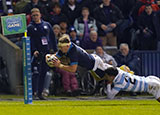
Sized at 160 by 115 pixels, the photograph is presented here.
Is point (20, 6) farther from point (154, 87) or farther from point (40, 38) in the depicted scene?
point (154, 87)

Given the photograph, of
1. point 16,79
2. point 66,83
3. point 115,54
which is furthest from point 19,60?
point 115,54

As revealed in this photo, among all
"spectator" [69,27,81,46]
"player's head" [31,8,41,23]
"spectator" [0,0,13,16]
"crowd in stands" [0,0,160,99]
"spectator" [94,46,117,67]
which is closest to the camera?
"player's head" [31,8,41,23]

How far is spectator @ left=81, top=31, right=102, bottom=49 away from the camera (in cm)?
1945

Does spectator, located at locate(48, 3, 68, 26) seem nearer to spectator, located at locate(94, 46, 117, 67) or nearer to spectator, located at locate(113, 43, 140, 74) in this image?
spectator, located at locate(94, 46, 117, 67)

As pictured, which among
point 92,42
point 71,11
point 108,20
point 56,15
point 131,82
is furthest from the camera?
point 108,20

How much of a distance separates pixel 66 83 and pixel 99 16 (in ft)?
9.81

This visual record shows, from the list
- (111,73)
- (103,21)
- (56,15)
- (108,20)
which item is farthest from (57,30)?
(111,73)

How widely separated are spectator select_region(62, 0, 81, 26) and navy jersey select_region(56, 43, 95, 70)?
573 cm

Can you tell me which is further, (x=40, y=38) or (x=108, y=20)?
(x=108, y=20)

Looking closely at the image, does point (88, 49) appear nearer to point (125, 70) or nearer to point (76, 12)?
point (76, 12)

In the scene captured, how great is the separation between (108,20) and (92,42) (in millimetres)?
1304

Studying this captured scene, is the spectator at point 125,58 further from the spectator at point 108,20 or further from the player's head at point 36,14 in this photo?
the player's head at point 36,14

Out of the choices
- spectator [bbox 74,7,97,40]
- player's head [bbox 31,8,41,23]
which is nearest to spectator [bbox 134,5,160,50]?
spectator [bbox 74,7,97,40]

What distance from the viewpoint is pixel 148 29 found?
2058cm
